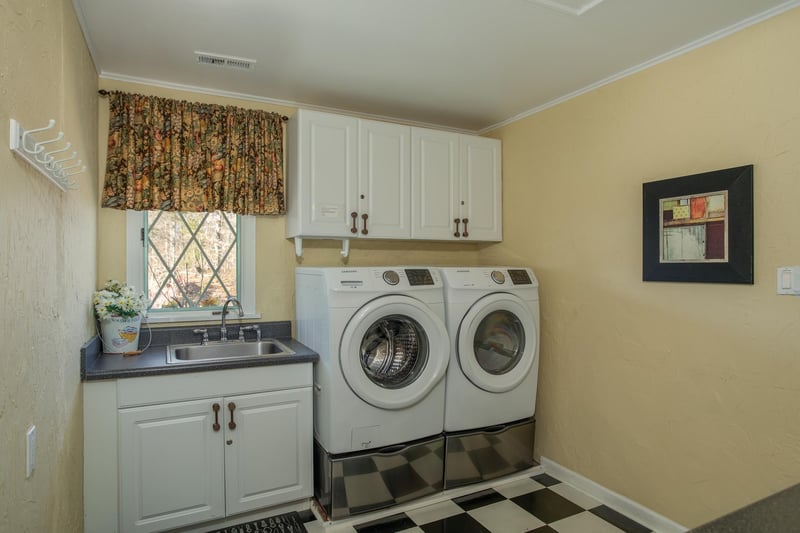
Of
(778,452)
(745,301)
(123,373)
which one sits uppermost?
(745,301)

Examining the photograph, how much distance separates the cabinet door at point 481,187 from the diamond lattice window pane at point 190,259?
5.19 ft

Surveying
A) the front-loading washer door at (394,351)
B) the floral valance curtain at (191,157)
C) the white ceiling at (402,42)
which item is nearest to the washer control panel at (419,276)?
the front-loading washer door at (394,351)

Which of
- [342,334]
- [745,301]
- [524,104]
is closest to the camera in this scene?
[745,301]

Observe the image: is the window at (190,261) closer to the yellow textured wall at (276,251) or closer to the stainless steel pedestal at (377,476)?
the yellow textured wall at (276,251)

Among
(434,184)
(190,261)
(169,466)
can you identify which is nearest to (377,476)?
(169,466)

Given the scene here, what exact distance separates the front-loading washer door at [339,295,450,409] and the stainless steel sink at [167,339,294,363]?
412 millimetres

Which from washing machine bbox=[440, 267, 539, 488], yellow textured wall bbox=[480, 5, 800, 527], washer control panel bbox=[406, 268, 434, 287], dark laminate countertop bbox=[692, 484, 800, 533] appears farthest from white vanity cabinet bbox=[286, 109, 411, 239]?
dark laminate countertop bbox=[692, 484, 800, 533]

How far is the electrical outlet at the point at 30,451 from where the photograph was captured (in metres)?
1.25

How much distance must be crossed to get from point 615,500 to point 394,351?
1.45 meters

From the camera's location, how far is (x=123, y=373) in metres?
2.12

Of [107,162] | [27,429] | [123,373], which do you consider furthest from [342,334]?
[107,162]

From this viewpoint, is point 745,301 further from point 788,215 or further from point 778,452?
point 778,452

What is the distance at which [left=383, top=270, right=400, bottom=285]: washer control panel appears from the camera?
2.56m

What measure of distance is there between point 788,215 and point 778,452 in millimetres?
968
